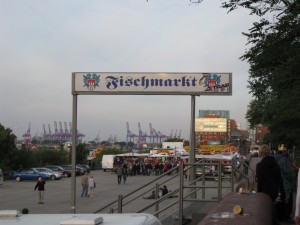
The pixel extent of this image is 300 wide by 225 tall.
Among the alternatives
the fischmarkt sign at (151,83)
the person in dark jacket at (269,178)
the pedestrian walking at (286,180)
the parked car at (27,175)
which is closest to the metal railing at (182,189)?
the pedestrian walking at (286,180)

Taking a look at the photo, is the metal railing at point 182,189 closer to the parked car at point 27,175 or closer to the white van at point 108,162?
the parked car at point 27,175

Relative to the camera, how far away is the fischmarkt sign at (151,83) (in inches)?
597

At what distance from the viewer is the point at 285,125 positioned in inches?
711

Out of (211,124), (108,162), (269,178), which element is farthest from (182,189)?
(211,124)

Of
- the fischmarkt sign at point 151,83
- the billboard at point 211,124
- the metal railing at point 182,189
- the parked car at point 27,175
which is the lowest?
the parked car at point 27,175

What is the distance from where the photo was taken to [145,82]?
604 inches

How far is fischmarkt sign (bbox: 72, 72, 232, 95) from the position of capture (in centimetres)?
1516

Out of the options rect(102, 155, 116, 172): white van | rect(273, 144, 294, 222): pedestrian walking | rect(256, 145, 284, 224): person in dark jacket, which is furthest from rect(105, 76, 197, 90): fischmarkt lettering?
rect(102, 155, 116, 172): white van

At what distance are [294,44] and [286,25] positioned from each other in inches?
Result: 21.5

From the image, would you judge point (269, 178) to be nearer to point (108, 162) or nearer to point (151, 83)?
point (151, 83)

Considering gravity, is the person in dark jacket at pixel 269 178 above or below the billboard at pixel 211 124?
below

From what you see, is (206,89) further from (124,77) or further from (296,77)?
(296,77)

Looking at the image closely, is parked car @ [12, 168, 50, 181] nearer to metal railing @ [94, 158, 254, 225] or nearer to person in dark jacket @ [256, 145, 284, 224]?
metal railing @ [94, 158, 254, 225]

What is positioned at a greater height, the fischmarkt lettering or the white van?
the fischmarkt lettering
